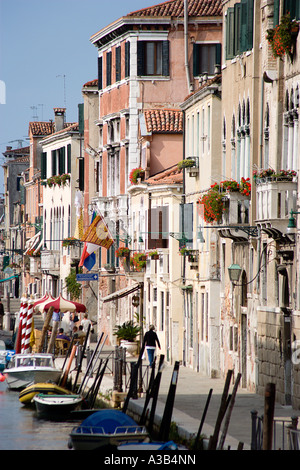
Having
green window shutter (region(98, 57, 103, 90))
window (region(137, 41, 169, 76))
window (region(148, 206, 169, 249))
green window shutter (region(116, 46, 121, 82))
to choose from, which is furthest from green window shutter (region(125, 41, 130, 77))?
window (region(148, 206, 169, 249))

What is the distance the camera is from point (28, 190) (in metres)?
75.0

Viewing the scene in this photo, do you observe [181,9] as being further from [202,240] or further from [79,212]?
[202,240]

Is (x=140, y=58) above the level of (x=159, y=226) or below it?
above

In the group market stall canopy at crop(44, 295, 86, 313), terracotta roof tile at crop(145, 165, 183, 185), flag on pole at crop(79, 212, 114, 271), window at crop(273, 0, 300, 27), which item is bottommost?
market stall canopy at crop(44, 295, 86, 313)

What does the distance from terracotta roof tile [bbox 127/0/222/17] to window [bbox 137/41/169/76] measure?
108 centimetres

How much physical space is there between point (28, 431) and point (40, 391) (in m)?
4.10

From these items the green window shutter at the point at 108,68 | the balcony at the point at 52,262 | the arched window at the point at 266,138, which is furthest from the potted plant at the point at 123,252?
the balcony at the point at 52,262

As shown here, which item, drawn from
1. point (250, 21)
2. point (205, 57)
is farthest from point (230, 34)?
point (205, 57)

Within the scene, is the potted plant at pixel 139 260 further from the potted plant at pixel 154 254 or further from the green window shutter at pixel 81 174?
the green window shutter at pixel 81 174

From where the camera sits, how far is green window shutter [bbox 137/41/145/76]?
43.8 metres

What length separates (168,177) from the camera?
127ft

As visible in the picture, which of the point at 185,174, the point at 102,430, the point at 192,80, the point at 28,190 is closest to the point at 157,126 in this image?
the point at 192,80

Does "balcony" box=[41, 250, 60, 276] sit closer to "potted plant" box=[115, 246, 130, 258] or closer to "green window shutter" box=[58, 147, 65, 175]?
"green window shutter" box=[58, 147, 65, 175]
